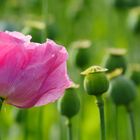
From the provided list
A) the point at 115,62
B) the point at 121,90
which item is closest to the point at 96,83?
the point at 121,90

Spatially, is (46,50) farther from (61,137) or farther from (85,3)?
(85,3)

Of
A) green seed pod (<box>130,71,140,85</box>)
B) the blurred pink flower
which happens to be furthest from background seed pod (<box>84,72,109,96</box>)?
green seed pod (<box>130,71,140,85</box>)

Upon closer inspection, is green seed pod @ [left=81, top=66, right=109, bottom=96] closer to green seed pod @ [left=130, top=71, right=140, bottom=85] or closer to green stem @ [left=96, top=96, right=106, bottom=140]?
green stem @ [left=96, top=96, right=106, bottom=140]

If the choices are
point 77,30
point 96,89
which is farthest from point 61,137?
point 77,30

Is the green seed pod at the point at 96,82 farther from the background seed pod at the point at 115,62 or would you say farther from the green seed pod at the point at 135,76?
the green seed pod at the point at 135,76

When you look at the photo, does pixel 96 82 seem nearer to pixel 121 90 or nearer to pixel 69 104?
pixel 69 104

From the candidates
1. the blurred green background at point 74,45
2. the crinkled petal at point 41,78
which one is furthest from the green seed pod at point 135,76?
the crinkled petal at point 41,78

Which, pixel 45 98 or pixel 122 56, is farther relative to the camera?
pixel 122 56
